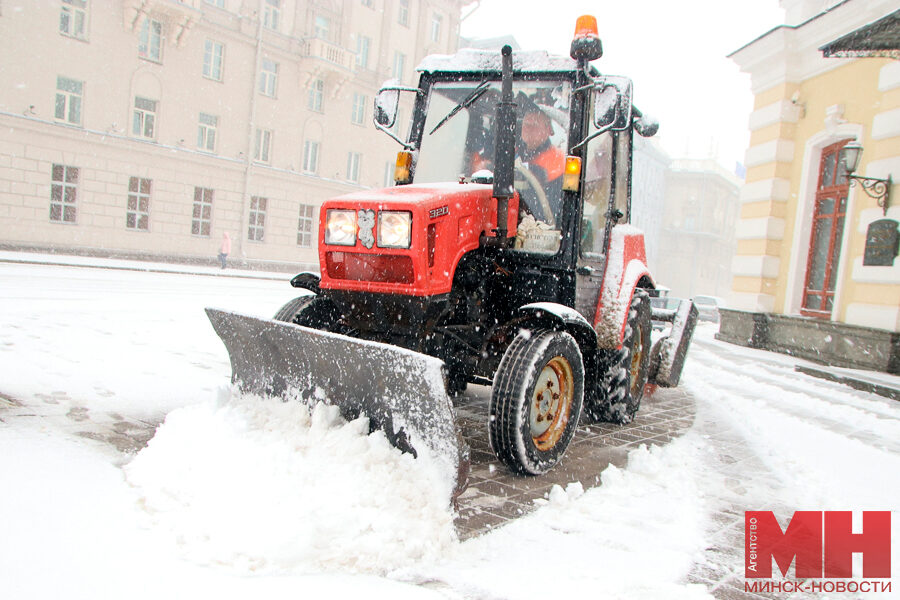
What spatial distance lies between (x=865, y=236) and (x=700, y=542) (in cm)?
952

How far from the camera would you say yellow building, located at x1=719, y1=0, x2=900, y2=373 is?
34.1 feet

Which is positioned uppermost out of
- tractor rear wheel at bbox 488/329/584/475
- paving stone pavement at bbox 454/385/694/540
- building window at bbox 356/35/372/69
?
building window at bbox 356/35/372/69

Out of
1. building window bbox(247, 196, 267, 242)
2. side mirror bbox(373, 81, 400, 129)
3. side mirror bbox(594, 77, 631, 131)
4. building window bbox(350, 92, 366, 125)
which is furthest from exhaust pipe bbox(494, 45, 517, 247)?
building window bbox(350, 92, 366, 125)

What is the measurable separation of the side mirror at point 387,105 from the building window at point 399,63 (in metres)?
26.2

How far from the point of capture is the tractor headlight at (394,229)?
3.87 meters

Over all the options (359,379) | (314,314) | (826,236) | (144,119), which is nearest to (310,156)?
(144,119)

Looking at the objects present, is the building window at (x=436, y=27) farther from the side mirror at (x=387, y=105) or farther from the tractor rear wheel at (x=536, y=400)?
the tractor rear wheel at (x=536, y=400)

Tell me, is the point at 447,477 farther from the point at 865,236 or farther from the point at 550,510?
the point at 865,236

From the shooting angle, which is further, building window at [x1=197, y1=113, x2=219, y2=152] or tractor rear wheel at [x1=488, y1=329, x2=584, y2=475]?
building window at [x1=197, y1=113, x2=219, y2=152]

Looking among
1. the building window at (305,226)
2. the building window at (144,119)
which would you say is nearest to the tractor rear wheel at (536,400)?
the building window at (144,119)

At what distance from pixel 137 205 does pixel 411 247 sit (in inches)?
809

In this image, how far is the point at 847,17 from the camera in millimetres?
12086

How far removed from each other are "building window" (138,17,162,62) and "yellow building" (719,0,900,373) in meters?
17.6

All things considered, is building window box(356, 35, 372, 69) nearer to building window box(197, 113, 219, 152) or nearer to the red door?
building window box(197, 113, 219, 152)
